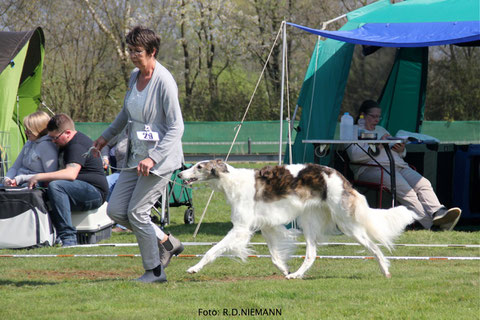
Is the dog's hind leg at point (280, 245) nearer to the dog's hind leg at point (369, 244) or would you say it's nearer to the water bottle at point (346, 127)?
the dog's hind leg at point (369, 244)

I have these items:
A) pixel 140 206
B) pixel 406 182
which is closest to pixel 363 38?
pixel 406 182

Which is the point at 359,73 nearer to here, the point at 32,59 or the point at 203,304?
the point at 32,59

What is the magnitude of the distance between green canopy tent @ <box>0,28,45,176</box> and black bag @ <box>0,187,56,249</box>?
1402 millimetres

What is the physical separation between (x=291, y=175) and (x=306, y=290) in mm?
1105

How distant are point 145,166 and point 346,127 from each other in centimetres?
403

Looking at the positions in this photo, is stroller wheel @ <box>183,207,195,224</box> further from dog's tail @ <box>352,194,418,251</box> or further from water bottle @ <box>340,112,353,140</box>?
dog's tail @ <box>352,194,418,251</box>

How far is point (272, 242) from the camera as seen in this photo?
536cm

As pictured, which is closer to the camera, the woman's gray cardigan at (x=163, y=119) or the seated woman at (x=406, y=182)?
the woman's gray cardigan at (x=163, y=119)

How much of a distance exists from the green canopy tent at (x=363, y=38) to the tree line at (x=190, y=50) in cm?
1208

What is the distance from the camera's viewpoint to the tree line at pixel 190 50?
23.2m

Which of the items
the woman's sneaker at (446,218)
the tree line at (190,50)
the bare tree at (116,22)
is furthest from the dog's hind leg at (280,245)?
the bare tree at (116,22)

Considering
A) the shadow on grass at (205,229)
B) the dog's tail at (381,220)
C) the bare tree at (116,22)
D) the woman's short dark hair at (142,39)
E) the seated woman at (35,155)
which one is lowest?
the shadow on grass at (205,229)

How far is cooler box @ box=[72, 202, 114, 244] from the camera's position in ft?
24.5

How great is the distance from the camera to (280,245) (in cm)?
535
